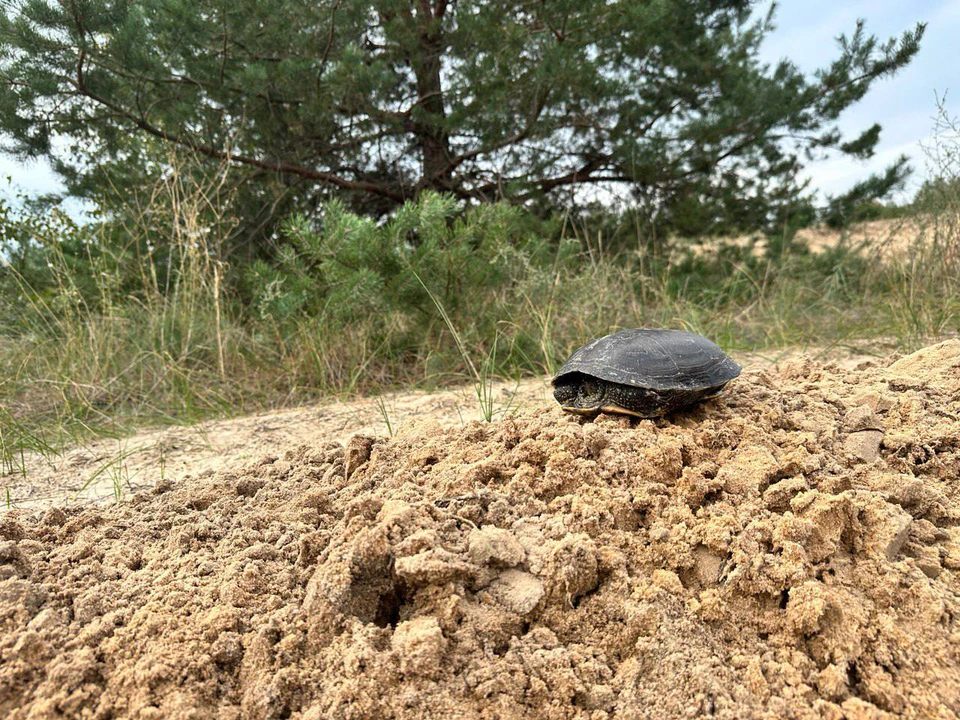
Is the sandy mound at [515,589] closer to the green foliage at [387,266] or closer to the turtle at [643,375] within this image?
the turtle at [643,375]

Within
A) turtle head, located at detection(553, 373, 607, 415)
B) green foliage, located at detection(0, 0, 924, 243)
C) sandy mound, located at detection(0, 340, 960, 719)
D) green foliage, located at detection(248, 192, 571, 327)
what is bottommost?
sandy mound, located at detection(0, 340, 960, 719)

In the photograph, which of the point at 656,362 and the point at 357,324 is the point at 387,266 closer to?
the point at 357,324

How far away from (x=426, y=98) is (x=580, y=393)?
16.4ft

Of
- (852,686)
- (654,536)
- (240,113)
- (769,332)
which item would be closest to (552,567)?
(654,536)

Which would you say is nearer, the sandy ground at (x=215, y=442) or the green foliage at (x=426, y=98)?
the sandy ground at (x=215, y=442)

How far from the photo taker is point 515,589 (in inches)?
53.8

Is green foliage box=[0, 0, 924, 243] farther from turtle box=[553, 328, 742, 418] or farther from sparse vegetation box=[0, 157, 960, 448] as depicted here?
turtle box=[553, 328, 742, 418]

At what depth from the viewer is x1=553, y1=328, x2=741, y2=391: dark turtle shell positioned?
7.11 ft

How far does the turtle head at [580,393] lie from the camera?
2.24 meters

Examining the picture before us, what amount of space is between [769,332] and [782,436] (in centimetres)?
291

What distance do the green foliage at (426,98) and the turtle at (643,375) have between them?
4097mm

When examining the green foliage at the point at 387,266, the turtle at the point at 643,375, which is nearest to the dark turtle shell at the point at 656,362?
the turtle at the point at 643,375

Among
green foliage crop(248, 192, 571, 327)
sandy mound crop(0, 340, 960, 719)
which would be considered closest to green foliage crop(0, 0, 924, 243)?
green foliage crop(248, 192, 571, 327)

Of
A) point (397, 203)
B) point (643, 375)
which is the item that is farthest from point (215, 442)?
point (397, 203)
